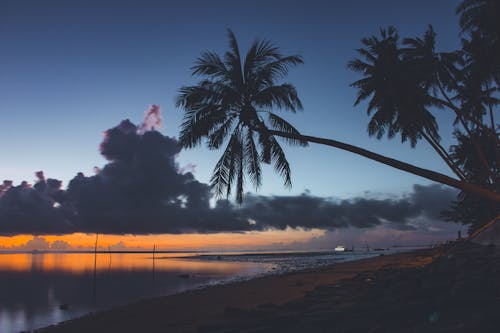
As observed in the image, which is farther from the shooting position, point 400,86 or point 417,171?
point 400,86

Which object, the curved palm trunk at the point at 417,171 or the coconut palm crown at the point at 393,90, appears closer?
the curved palm trunk at the point at 417,171

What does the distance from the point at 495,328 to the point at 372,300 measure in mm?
3506

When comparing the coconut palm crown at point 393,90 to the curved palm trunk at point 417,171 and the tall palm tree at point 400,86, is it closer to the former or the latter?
the tall palm tree at point 400,86

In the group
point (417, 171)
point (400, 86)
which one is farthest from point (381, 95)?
point (417, 171)

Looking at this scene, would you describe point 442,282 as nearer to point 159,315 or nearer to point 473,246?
point 473,246

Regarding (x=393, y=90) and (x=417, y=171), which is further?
(x=393, y=90)

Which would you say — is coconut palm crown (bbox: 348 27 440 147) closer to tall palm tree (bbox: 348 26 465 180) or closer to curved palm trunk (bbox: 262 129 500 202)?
tall palm tree (bbox: 348 26 465 180)

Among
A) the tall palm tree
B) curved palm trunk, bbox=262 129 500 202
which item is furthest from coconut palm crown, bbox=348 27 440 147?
curved palm trunk, bbox=262 129 500 202

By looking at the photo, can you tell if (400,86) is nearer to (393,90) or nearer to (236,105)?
→ (393,90)

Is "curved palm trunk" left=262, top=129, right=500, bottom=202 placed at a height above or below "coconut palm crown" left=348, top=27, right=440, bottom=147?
below

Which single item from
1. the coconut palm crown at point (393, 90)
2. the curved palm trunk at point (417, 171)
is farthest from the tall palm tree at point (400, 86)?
the curved palm trunk at point (417, 171)

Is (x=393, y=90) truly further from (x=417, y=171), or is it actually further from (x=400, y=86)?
(x=417, y=171)

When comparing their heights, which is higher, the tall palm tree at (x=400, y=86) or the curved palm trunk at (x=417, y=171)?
the tall palm tree at (x=400, y=86)

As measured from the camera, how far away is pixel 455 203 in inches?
1526
